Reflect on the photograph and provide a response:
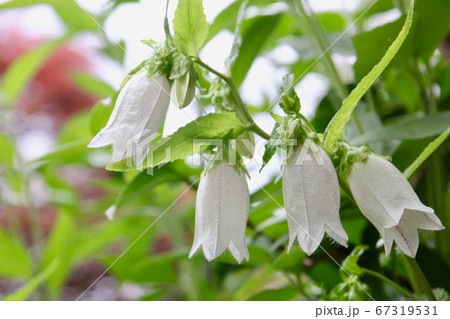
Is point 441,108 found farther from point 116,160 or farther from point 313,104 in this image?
point 116,160

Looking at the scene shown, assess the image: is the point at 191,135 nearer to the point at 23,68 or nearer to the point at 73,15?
the point at 73,15

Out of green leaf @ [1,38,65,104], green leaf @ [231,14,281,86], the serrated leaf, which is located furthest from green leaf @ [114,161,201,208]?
green leaf @ [1,38,65,104]

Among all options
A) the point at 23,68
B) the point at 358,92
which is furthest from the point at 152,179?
the point at 23,68

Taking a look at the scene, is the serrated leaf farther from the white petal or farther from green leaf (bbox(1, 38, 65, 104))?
green leaf (bbox(1, 38, 65, 104))

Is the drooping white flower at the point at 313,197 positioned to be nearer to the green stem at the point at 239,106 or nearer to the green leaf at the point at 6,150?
the green stem at the point at 239,106
